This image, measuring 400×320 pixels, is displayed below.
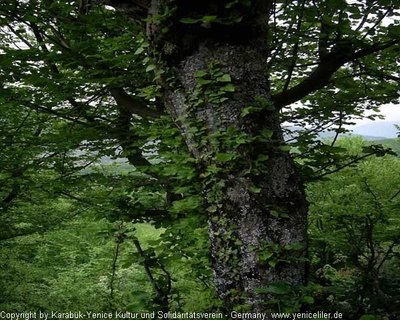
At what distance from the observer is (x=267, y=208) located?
1.96 metres

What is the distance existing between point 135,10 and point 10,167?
302cm

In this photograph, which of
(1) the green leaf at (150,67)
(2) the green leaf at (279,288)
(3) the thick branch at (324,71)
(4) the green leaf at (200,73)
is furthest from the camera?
(3) the thick branch at (324,71)

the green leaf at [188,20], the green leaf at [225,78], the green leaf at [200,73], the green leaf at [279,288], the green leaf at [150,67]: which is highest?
the green leaf at [188,20]

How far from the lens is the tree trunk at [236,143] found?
1920 millimetres

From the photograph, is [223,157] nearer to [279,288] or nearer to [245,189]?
[245,189]

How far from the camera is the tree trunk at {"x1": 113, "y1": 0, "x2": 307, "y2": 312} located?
192 cm

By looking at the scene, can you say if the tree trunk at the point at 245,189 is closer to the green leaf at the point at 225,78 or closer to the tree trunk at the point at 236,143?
the tree trunk at the point at 236,143

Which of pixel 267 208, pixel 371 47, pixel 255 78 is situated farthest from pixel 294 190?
pixel 371 47

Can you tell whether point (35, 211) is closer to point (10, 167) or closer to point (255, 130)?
point (10, 167)

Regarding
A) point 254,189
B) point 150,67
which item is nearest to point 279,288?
point 254,189

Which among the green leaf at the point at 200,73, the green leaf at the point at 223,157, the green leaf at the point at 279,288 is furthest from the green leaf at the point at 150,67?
the green leaf at the point at 279,288

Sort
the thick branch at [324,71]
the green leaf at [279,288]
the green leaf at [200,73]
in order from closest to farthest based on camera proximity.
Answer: the green leaf at [279,288]
the green leaf at [200,73]
the thick branch at [324,71]

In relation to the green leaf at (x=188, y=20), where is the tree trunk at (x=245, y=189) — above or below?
below

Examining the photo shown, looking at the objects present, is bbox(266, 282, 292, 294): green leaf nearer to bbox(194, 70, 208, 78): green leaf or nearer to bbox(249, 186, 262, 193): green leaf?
bbox(249, 186, 262, 193): green leaf
